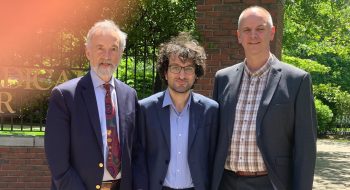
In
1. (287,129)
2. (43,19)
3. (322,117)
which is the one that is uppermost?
(43,19)

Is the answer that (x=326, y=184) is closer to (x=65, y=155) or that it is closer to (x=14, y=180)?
(x=14, y=180)

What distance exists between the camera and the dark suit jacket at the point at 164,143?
315cm

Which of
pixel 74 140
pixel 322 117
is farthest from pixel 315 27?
pixel 74 140

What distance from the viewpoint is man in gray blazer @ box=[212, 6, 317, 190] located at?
3.03 meters

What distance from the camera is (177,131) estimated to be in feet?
10.5

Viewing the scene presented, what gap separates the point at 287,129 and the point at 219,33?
3.37m

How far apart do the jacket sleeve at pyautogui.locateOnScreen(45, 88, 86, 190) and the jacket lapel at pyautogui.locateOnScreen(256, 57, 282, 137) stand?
4.19 ft

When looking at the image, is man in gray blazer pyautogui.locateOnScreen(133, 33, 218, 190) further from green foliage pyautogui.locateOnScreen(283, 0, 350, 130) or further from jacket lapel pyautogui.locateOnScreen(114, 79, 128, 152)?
green foliage pyautogui.locateOnScreen(283, 0, 350, 130)

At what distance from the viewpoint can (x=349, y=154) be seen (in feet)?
54.0

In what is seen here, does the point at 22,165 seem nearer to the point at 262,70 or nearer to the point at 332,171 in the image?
the point at 262,70

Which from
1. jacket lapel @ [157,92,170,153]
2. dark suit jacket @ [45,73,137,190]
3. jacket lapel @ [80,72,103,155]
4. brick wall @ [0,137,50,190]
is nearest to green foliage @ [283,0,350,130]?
brick wall @ [0,137,50,190]

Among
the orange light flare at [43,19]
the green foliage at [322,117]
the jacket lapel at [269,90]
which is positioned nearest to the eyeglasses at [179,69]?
the jacket lapel at [269,90]

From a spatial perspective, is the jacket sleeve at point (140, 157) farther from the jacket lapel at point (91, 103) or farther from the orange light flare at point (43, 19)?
the orange light flare at point (43, 19)

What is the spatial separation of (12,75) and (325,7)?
978cm
